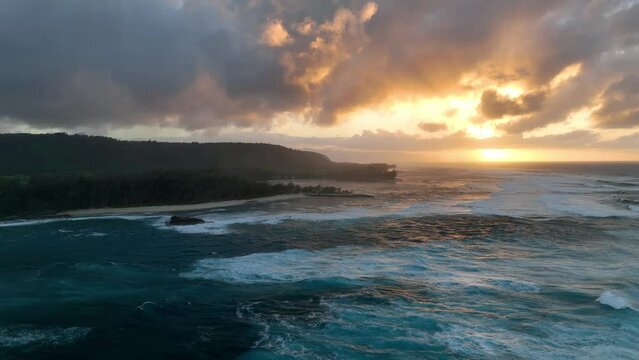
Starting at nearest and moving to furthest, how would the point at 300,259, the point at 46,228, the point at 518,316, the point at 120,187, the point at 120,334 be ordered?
the point at 120,334, the point at 518,316, the point at 300,259, the point at 46,228, the point at 120,187

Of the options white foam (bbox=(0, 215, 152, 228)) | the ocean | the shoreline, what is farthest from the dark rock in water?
the shoreline

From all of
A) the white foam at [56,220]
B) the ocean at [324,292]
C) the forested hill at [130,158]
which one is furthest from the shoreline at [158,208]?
the forested hill at [130,158]

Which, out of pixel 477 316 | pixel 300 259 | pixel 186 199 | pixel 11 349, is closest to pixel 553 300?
pixel 477 316

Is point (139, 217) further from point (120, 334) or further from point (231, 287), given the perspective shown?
point (120, 334)

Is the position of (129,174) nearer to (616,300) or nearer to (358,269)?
(358,269)

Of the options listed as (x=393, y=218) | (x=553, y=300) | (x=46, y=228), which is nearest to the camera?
(x=553, y=300)

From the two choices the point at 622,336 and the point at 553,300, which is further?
the point at 553,300
